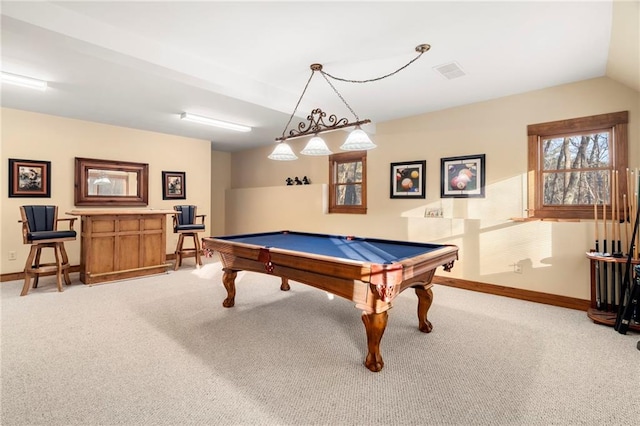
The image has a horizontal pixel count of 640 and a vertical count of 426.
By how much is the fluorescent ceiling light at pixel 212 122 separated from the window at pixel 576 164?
4359 millimetres

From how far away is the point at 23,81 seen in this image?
3.38 m

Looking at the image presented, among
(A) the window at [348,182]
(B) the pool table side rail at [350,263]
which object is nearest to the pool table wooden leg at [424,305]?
(B) the pool table side rail at [350,263]

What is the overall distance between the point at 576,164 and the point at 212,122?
507cm

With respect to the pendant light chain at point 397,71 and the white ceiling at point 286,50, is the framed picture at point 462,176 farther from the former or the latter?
the pendant light chain at point 397,71

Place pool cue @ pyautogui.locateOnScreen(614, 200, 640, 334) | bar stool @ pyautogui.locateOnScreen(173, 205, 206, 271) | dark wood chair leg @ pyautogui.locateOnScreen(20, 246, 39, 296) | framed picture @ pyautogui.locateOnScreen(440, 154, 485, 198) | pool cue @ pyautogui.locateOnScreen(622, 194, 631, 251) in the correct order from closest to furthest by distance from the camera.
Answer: pool cue @ pyautogui.locateOnScreen(614, 200, 640, 334) < pool cue @ pyautogui.locateOnScreen(622, 194, 631, 251) < dark wood chair leg @ pyautogui.locateOnScreen(20, 246, 39, 296) < framed picture @ pyautogui.locateOnScreen(440, 154, 485, 198) < bar stool @ pyautogui.locateOnScreen(173, 205, 206, 271)

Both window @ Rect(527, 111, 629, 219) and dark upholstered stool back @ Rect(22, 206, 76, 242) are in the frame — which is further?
dark upholstered stool back @ Rect(22, 206, 76, 242)

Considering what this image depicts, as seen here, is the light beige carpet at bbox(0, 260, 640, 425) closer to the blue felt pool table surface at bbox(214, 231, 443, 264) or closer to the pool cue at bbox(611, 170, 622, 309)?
the pool cue at bbox(611, 170, 622, 309)

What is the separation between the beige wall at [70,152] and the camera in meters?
4.62

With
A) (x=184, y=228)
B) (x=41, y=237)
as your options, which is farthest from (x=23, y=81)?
(x=184, y=228)

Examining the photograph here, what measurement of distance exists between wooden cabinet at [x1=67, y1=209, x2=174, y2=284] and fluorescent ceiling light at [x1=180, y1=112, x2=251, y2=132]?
1.51 m

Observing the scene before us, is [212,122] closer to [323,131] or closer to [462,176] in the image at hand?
[323,131]

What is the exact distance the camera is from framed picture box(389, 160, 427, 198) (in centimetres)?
488

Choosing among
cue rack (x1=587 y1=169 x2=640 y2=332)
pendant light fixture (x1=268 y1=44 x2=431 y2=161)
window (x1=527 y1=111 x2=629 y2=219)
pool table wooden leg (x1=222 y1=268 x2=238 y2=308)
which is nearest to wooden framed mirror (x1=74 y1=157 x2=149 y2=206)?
pool table wooden leg (x1=222 y1=268 x2=238 y2=308)

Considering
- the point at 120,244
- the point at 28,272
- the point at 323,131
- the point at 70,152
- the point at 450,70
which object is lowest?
the point at 28,272
